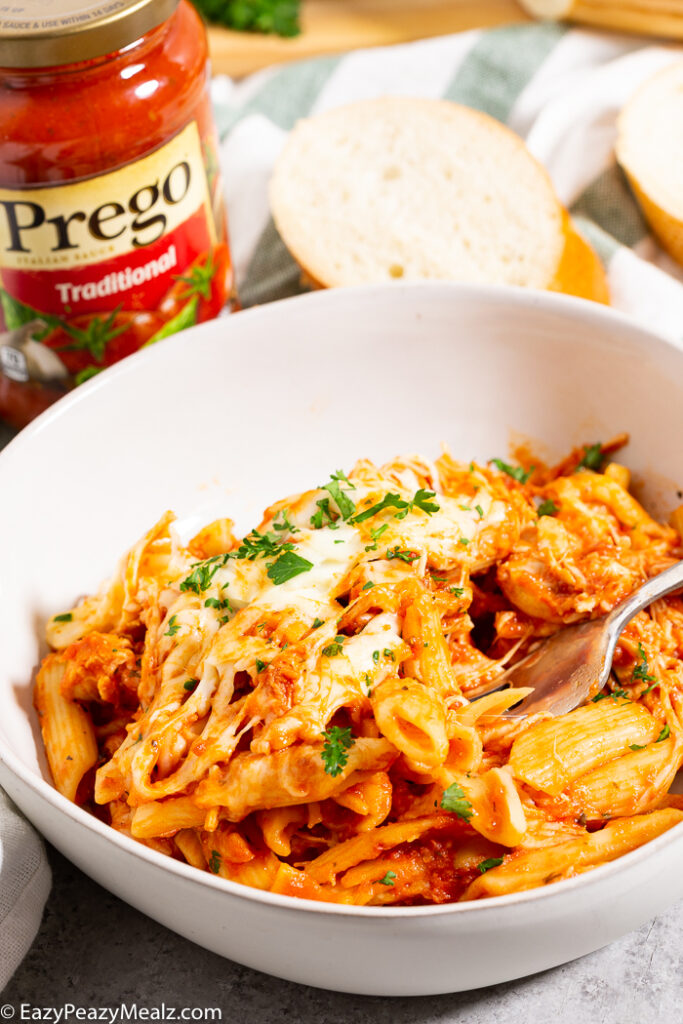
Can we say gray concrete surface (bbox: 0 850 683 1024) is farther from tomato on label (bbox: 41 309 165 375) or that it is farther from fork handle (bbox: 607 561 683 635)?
tomato on label (bbox: 41 309 165 375)

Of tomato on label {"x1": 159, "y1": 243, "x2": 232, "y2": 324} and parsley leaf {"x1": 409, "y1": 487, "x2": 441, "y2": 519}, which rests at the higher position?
parsley leaf {"x1": 409, "y1": 487, "x2": 441, "y2": 519}

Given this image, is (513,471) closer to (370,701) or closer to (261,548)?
(261,548)

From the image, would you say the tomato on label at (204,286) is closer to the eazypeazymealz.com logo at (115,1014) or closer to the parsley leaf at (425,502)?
the parsley leaf at (425,502)

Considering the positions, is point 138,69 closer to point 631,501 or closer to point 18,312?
point 18,312

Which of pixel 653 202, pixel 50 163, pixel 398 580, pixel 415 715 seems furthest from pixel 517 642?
pixel 653 202

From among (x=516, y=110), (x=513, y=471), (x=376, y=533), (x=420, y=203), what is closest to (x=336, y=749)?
(x=376, y=533)

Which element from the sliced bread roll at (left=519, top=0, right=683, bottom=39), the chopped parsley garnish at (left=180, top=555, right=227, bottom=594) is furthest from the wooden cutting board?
the chopped parsley garnish at (left=180, top=555, right=227, bottom=594)

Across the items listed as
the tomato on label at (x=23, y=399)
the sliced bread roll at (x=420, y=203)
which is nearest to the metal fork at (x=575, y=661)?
the sliced bread roll at (x=420, y=203)
